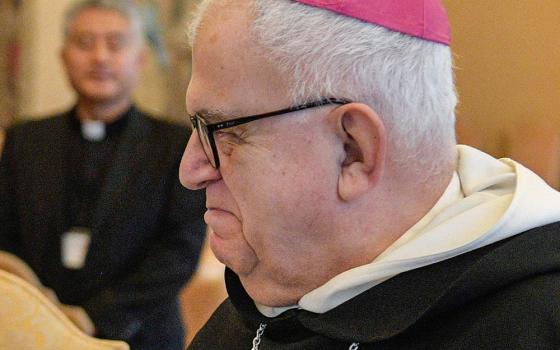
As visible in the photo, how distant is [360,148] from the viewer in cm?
107

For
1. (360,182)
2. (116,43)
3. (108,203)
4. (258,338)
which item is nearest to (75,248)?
(108,203)

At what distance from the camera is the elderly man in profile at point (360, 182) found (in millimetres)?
1033

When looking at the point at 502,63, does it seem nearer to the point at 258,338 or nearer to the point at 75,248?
the point at 75,248

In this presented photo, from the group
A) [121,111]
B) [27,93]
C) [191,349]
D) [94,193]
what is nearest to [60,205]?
[94,193]

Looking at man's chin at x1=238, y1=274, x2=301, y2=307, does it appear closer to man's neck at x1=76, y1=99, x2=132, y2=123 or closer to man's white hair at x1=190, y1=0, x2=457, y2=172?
man's white hair at x1=190, y1=0, x2=457, y2=172

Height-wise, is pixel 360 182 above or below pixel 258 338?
above

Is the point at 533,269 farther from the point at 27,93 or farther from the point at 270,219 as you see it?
the point at 27,93

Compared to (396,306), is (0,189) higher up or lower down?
lower down

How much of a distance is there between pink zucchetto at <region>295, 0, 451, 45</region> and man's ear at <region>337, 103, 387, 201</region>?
0.12 metres

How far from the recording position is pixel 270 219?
43.3 inches

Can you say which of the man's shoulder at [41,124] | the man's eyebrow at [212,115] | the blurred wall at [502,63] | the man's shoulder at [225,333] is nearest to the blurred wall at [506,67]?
the blurred wall at [502,63]

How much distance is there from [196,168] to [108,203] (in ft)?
4.56

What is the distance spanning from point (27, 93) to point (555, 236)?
4888 mm

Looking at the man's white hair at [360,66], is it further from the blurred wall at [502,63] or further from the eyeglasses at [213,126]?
the blurred wall at [502,63]
